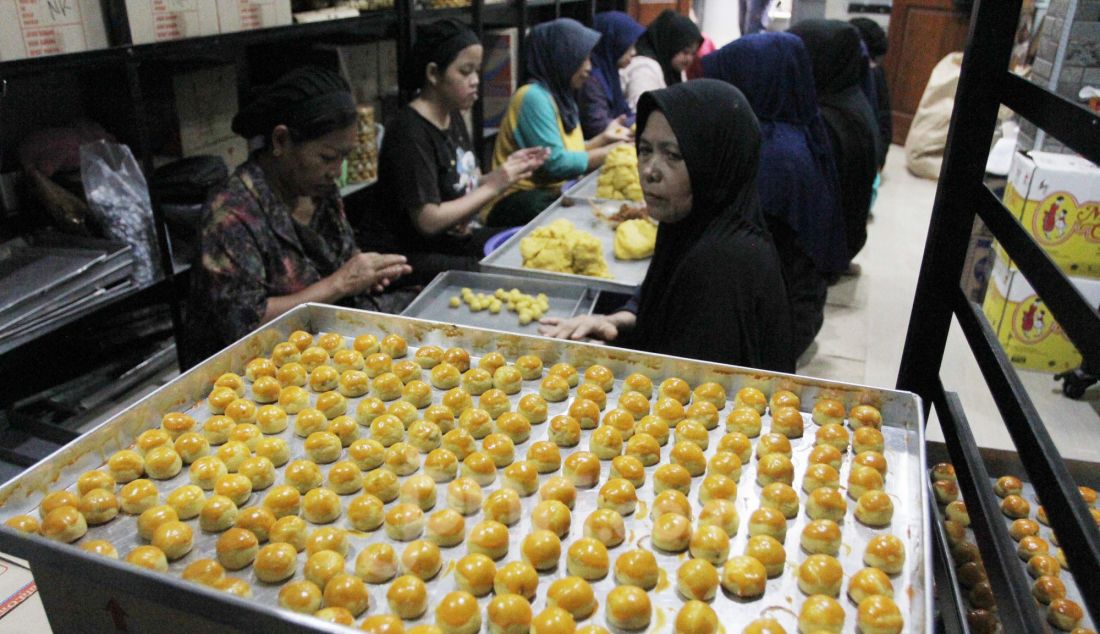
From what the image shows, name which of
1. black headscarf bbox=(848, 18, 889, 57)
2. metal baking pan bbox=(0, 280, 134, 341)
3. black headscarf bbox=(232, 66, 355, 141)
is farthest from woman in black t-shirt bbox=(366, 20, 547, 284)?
black headscarf bbox=(848, 18, 889, 57)

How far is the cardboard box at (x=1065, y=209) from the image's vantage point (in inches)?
147

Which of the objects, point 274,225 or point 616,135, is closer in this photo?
point 274,225

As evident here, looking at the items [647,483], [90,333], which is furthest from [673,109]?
[90,333]

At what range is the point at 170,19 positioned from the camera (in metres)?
2.63

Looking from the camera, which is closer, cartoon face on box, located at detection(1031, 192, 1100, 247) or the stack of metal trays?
the stack of metal trays

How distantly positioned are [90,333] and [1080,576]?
11.3 feet

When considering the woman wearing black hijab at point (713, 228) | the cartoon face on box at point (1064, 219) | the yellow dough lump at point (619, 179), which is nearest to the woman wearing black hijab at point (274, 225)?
the woman wearing black hijab at point (713, 228)

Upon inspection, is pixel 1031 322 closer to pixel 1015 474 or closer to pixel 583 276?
pixel 583 276

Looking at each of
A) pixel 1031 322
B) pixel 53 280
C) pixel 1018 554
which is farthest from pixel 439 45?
pixel 1031 322

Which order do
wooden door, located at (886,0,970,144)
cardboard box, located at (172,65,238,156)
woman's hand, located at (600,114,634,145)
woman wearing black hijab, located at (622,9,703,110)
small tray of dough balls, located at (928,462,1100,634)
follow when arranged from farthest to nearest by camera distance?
wooden door, located at (886,0,970,144)
woman wearing black hijab, located at (622,9,703,110)
woman's hand, located at (600,114,634,145)
cardboard box, located at (172,65,238,156)
small tray of dough balls, located at (928,462,1100,634)

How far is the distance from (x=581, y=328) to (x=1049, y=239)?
9.17 ft

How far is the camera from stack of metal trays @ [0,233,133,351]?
2377 millimetres

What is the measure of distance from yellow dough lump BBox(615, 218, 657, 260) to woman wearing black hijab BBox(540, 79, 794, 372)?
925 millimetres

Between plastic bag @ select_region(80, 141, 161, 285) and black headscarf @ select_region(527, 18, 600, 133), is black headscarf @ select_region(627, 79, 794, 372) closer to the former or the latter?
plastic bag @ select_region(80, 141, 161, 285)
